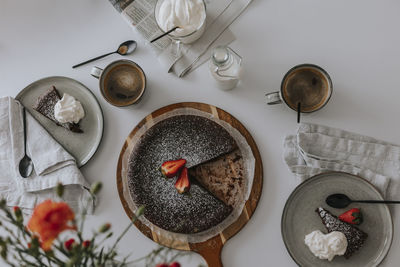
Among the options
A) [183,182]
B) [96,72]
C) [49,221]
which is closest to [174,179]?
[183,182]

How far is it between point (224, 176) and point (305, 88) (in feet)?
1.87

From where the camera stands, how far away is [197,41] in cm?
190

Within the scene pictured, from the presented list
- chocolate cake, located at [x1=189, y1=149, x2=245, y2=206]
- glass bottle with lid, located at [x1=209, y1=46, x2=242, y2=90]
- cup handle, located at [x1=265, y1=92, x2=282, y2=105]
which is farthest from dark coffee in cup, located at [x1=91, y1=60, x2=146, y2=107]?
cup handle, located at [x1=265, y1=92, x2=282, y2=105]

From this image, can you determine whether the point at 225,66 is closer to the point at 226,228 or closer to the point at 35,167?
the point at 226,228

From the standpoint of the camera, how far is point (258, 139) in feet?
6.01

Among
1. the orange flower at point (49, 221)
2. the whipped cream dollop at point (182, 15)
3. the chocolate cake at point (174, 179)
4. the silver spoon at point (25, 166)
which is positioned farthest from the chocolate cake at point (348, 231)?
the silver spoon at point (25, 166)

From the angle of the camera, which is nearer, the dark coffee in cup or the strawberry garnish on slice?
the strawberry garnish on slice

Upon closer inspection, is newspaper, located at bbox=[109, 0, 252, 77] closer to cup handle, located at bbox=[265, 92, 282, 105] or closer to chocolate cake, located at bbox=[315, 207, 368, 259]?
cup handle, located at bbox=[265, 92, 282, 105]

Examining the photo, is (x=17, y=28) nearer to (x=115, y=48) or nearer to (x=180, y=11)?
(x=115, y=48)

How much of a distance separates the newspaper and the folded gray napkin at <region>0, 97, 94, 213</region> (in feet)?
2.25

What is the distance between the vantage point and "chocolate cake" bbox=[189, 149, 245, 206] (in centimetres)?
179

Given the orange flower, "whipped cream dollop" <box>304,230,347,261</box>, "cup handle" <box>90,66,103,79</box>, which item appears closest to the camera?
the orange flower

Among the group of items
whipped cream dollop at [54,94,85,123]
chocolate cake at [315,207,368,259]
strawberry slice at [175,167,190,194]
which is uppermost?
whipped cream dollop at [54,94,85,123]

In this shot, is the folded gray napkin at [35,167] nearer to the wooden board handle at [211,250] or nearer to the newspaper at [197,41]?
the wooden board handle at [211,250]
